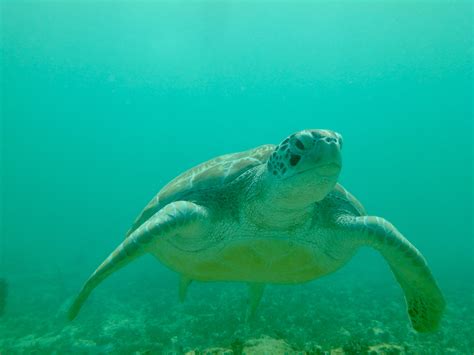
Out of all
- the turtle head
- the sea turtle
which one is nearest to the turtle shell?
the sea turtle

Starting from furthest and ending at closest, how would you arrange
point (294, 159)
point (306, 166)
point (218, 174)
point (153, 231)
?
point (218, 174) → point (153, 231) → point (294, 159) → point (306, 166)

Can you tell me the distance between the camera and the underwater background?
789 centimetres

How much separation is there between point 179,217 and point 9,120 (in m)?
90.3

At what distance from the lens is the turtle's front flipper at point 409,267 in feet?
10.3

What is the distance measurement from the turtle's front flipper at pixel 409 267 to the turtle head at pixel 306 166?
1077 millimetres

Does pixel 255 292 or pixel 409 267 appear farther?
pixel 255 292

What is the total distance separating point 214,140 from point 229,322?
93.7 meters

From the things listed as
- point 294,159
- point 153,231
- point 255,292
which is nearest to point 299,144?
point 294,159

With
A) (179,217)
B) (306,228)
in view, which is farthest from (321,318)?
(179,217)

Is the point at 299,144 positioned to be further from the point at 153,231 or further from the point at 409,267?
the point at 409,267

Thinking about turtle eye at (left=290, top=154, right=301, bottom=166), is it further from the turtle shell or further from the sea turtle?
the turtle shell

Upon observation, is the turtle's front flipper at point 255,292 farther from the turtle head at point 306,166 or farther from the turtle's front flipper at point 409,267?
the turtle head at point 306,166

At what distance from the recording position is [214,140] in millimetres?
99438

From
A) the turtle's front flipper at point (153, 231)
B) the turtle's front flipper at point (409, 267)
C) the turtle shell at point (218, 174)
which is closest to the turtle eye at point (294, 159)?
the turtle shell at point (218, 174)
